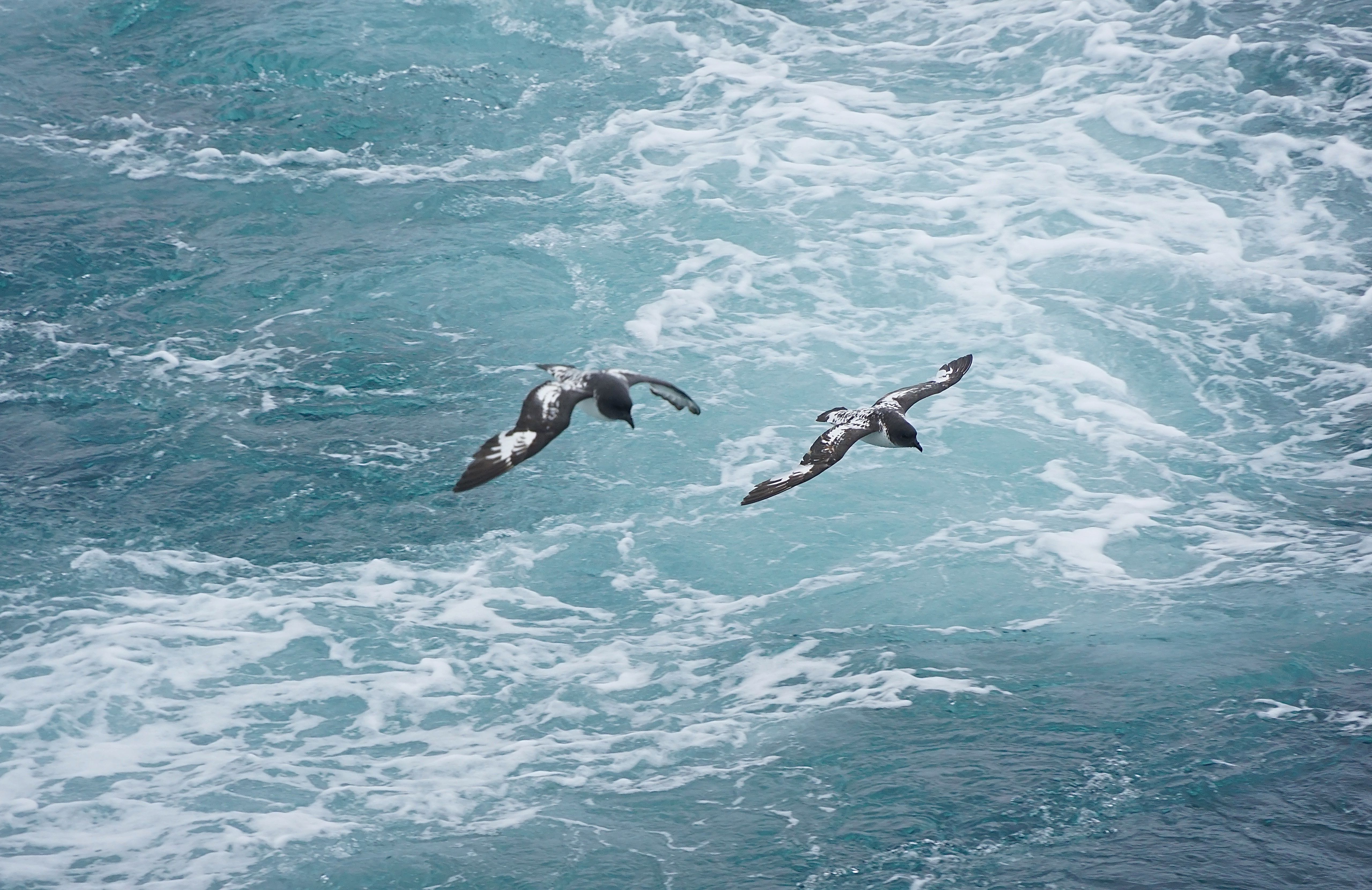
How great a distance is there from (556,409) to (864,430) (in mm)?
2782

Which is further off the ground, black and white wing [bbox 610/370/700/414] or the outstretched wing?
black and white wing [bbox 610/370/700/414]

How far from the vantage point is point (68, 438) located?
15.1 metres

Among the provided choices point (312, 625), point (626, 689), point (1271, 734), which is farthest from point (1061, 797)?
point (312, 625)

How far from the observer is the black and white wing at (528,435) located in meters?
8.34

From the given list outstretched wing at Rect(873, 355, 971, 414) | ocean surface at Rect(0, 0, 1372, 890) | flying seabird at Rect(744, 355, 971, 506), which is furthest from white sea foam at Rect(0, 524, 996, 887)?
outstretched wing at Rect(873, 355, 971, 414)

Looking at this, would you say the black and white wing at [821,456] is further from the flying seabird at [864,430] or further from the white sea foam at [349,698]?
the white sea foam at [349,698]

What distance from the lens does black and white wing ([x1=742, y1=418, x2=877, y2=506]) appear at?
919 cm

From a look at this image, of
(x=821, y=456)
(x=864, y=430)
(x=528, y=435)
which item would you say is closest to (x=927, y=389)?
(x=864, y=430)

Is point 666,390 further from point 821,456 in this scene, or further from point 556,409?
point 821,456

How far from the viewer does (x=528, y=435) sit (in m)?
8.75

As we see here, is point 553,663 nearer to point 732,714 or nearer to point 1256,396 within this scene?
point 732,714

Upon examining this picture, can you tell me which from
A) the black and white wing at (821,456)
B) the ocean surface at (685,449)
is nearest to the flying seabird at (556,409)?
the black and white wing at (821,456)

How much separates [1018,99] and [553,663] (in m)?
14.3

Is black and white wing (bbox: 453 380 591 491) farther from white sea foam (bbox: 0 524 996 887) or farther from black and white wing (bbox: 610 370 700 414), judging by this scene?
white sea foam (bbox: 0 524 996 887)
